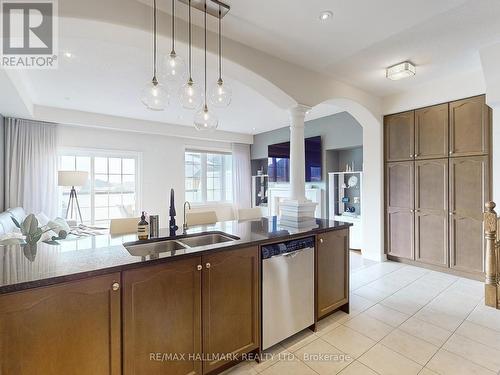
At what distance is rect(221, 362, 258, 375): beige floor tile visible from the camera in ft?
5.73

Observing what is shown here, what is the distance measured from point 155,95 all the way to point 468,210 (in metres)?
4.02

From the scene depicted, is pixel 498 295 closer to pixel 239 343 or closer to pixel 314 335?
pixel 314 335

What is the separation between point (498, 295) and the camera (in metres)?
2.49

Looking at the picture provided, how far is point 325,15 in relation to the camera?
210 cm

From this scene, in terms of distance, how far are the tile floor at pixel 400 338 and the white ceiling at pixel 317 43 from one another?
2.59 m

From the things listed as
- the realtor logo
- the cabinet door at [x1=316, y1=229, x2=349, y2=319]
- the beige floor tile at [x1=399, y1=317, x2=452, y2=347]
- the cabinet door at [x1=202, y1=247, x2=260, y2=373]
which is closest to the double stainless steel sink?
the cabinet door at [x1=202, y1=247, x2=260, y2=373]

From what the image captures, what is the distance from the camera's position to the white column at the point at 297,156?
2939 mm

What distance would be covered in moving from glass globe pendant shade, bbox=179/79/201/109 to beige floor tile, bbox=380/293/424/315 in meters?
2.85

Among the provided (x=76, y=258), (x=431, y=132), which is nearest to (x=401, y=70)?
(x=431, y=132)

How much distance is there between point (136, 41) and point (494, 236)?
12.5ft

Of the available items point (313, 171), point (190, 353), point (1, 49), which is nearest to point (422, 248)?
point (313, 171)

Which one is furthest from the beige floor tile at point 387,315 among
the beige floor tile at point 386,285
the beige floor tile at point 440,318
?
the beige floor tile at point 386,285

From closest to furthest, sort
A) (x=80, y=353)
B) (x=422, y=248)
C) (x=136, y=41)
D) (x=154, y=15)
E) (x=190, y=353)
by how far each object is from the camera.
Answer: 1. (x=80, y=353)
2. (x=190, y=353)
3. (x=154, y=15)
4. (x=136, y=41)
5. (x=422, y=248)

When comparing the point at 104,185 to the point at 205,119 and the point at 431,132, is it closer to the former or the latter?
the point at 205,119
